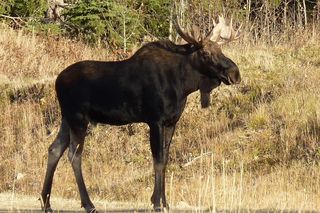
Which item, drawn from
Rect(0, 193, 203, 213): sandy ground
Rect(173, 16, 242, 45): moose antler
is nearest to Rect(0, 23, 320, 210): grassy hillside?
Rect(0, 193, 203, 213): sandy ground

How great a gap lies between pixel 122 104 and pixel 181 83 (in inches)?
29.9

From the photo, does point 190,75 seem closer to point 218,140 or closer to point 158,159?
point 158,159

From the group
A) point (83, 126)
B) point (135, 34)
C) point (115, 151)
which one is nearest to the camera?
point (83, 126)

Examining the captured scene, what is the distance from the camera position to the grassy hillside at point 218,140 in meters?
13.2

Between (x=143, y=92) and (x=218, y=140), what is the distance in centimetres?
626

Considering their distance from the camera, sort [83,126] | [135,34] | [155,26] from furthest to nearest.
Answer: [155,26], [135,34], [83,126]

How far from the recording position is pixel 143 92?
9.02 metres

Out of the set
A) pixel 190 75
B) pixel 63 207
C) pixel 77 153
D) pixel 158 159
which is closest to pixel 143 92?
pixel 190 75

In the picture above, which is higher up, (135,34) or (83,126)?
(135,34)

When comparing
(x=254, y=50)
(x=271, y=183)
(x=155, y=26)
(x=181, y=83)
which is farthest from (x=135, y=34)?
(x=181, y=83)

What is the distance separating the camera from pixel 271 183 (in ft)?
42.2

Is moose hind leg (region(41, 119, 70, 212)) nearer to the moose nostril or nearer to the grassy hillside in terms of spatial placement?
the moose nostril

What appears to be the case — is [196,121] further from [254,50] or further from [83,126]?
[83,126]

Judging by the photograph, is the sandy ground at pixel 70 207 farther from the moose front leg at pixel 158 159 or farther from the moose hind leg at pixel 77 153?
the moose hind leg at pixel 77 153
